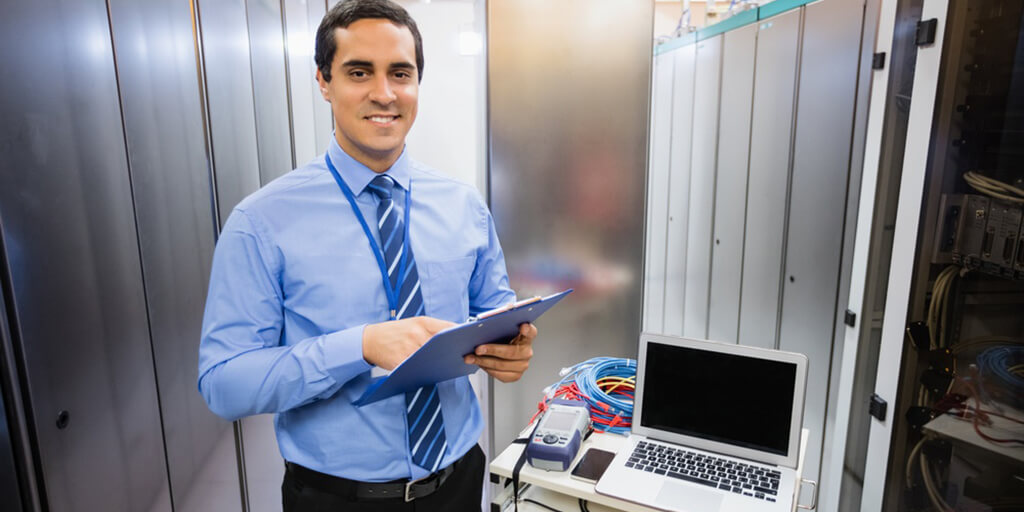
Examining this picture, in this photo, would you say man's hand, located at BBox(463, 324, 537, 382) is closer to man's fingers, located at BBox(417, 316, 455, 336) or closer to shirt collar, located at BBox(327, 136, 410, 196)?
man's fingers, located at BBox(417, 316, 455, 336)

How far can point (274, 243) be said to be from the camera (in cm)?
115

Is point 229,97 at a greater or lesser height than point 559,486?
greater

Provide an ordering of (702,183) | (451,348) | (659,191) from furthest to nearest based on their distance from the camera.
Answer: (659,191)
(702,183)
(451,348)

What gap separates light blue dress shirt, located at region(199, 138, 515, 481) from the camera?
1082 mm

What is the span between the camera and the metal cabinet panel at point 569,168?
232cm

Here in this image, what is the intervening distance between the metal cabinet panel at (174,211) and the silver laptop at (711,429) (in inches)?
68.4

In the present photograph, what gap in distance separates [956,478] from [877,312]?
1.85 feet

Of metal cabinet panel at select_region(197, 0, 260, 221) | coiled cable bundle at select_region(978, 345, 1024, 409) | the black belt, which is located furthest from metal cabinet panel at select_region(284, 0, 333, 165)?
coiled cable bundle at select_region(978, 345, 1024, 409)

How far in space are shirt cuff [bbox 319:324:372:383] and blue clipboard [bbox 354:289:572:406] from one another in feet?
0.16

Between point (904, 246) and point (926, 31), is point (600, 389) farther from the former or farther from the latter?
point (926, 31)

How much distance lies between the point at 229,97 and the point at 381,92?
5.73 ft

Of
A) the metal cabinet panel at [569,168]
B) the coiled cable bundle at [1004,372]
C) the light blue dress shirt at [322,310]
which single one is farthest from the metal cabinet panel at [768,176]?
the light blue dress shirt at [322,310]

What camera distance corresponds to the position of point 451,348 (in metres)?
1.03

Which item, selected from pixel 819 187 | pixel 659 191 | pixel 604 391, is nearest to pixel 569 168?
pixel 604 391
